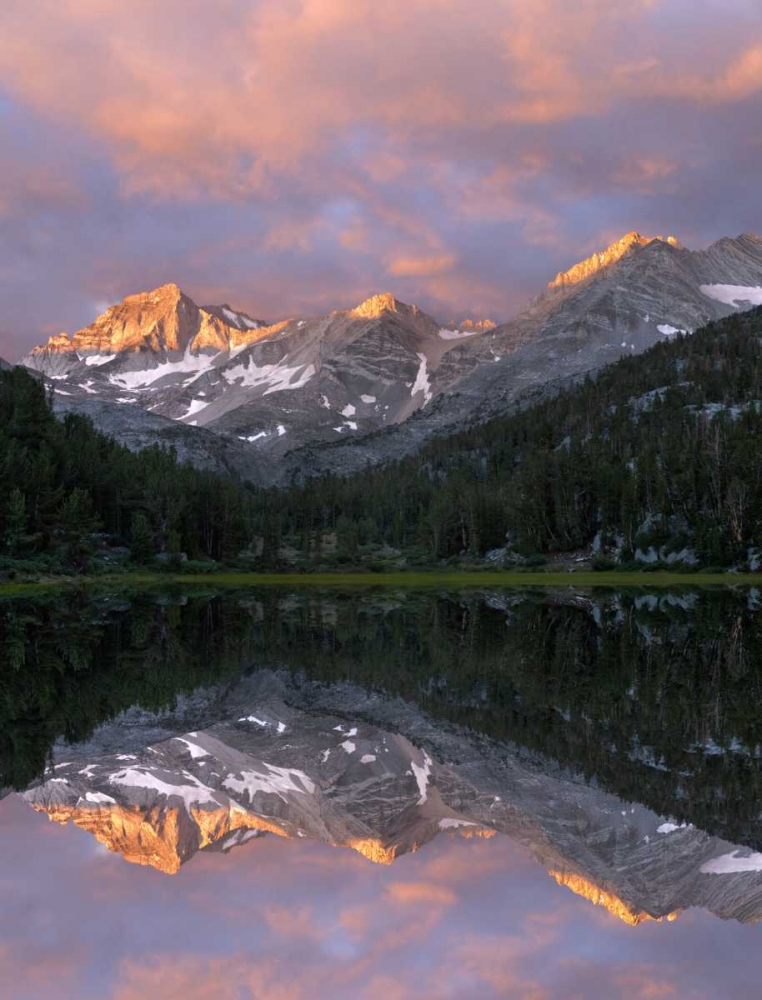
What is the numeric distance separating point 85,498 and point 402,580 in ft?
135

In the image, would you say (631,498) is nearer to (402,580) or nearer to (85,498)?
(402,580)

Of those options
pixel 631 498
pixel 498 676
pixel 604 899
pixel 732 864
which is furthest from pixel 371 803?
pixel 631 498

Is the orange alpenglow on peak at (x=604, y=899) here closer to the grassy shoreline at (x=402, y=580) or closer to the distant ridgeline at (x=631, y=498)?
the grassy shoreline at (x=402, y=580)

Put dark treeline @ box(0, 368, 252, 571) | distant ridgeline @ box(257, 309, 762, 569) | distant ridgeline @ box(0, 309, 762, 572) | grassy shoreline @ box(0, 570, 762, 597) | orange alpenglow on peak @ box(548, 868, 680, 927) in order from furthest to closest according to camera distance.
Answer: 1. distant ridgeline @ box(257, 309, 762, 569)
2. distant ridgeline @ box(0, 309, 762, 572)
3. dark treeline @ box(0, 368, 252, 571)
4. grassy shoreline @ box(0, 570, 762, 597)
5. orange alpenglow on peak @ box(548, 868, 680, 927)

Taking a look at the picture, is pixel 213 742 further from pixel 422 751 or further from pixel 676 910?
pixel 676 910

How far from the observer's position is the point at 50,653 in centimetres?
3475

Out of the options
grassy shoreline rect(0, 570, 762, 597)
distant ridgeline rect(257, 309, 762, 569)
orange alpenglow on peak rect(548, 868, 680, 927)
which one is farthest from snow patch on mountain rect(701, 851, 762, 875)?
distant ridgeline rect(257, 309, 762, 569)

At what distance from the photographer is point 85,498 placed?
102 meters

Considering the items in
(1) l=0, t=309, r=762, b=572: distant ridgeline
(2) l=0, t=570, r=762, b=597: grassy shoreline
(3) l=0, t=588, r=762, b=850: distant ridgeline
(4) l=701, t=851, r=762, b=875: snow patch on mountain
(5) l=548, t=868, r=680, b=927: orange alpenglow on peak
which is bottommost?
(5) l=548, t=868, r=680, b=927: orange alpenglow on peak

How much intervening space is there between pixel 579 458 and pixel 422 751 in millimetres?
127263

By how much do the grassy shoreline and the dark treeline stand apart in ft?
15.8

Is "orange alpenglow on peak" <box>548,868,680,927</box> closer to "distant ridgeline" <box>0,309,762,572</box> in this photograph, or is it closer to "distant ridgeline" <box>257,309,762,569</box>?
"distant ridgeline" <box>0,309,762,572</box>

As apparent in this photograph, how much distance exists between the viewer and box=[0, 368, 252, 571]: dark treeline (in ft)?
309

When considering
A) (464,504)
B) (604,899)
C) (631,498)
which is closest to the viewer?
(604,899)
